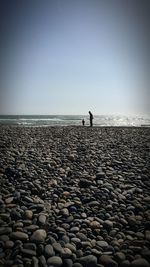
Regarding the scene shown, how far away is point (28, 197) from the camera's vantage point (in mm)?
4961

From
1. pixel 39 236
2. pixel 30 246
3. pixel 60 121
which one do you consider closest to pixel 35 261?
pixel 30 246

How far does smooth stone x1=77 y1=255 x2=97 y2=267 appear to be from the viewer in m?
3.03

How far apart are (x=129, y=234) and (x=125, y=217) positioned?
1.70 ft

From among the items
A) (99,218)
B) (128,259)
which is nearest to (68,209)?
(99,218)

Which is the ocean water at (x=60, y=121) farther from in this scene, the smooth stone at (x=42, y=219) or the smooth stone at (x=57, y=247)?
the smooth stone at (x=57, y=247)

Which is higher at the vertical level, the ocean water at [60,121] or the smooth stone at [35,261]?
the ocean water at [60,121]

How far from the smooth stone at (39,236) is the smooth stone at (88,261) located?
731 mm

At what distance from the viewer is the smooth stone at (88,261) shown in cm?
303

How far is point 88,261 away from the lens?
3072 millimetres

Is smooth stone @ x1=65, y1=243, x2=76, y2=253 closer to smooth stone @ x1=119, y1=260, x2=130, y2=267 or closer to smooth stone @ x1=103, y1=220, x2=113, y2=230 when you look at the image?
smooth stone @ x1=119, y1=260, x2=130, y2=267

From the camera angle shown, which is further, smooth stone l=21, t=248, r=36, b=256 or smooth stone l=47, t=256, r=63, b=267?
smooth stone l=21, t=248, r=36, b=256

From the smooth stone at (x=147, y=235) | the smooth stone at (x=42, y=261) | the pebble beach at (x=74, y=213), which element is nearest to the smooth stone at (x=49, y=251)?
the pebble beach at (x=74, y=213)

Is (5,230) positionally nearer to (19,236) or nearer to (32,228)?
(19,236)

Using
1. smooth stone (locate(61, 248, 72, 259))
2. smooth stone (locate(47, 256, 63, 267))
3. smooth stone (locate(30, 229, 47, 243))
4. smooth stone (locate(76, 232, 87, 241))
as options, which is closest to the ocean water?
smooth stone (locate(30, 229, 47, 243))
